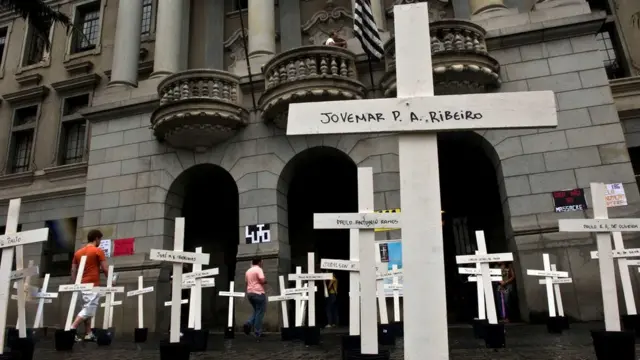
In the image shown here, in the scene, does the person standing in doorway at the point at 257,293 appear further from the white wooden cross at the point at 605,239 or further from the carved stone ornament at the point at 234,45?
the carved stone ornament at the point at 234,45

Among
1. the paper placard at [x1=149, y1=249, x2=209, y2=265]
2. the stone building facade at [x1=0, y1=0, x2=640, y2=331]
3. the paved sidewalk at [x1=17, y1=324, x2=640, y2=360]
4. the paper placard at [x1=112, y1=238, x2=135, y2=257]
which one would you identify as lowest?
the paved sidewalk at [x1=17, y1=324, x2=640, y2=360]

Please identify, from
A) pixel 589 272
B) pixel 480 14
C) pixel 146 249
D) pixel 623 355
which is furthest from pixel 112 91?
pixel 623 355

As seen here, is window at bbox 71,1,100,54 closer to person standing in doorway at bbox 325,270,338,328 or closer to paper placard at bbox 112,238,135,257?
paper placard at bbox 112,238,135,257

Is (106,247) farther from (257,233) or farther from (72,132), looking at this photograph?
(72,132)

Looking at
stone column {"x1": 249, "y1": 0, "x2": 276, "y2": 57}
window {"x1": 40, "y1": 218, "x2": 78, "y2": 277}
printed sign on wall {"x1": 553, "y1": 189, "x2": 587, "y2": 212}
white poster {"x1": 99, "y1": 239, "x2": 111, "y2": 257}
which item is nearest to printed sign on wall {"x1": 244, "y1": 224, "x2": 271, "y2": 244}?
white poster {"x1": 99, "y1": 239, "x2": 111, "y2": 257}

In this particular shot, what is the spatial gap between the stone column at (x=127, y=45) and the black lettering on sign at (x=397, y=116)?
17017 millimetres

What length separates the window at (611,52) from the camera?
17.7m

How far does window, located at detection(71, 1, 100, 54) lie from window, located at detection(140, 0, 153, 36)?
2.43 m

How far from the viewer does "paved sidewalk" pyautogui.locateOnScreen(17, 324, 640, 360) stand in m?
6.50

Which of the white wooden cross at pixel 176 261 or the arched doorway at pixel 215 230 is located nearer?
the white wooden cross at pixel 176 261

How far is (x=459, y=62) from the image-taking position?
12.9 m

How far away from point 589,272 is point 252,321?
8.06m

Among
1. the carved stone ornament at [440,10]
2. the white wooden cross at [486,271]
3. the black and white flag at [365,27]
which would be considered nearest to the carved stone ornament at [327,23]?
the carved stone ornament at [440,10]

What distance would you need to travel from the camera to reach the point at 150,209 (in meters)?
15.5
